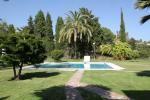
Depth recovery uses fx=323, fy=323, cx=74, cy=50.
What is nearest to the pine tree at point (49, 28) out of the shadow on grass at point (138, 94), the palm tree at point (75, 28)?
the palm tree at point (75, 28)

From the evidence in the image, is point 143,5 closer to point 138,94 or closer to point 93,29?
point 138,94

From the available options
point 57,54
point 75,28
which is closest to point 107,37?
point 75,28

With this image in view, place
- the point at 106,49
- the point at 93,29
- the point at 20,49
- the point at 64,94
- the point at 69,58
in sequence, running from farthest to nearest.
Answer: the point at 69,58
the point at 93,29
the point at 106,49
the point at 20,49
the point at 64,94

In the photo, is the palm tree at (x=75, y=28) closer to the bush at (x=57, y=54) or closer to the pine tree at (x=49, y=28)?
the bush at (x=57, y=54)

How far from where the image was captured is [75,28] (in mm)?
49500

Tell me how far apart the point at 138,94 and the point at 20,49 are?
9075 mm

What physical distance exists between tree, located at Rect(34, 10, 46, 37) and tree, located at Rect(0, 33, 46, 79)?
137 feet

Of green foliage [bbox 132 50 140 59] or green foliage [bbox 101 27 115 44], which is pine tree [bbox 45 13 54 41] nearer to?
green foliage [bbox 101 27 115 44]

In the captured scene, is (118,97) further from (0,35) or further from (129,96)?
(0,35)

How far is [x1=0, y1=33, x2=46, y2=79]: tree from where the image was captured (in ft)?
67.7

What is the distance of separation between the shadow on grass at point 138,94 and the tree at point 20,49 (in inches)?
321

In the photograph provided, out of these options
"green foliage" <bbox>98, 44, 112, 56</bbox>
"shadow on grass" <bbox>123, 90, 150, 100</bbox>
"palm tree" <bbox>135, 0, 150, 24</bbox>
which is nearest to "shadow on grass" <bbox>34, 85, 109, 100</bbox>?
"shadow on grass" <bbox>123, 90, 150, 100</bbox>

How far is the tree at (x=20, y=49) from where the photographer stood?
20.6m

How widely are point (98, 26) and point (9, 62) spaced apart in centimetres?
3434
